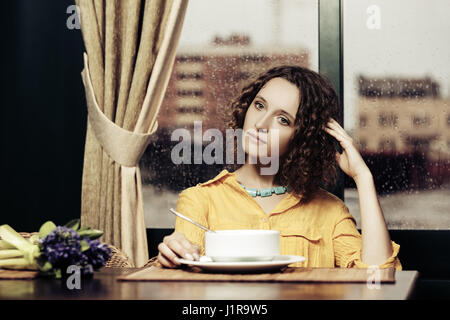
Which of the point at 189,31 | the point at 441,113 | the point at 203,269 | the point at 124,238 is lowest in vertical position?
the point at 124,238

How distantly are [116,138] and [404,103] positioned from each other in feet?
3.79

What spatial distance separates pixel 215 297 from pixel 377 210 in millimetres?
871

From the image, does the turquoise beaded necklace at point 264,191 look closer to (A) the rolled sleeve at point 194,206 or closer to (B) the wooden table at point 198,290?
(A) the rolled sleeve at point 194,206

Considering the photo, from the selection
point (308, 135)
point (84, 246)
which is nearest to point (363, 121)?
point (308, 135)

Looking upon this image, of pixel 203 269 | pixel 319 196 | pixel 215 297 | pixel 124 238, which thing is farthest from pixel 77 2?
pixel 215 297

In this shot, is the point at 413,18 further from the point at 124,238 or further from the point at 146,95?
the point at 124,238

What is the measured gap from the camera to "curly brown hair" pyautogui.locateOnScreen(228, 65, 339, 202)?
1.92 meters

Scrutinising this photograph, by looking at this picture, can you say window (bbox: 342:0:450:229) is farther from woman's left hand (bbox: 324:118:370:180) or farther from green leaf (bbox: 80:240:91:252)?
green leaf (bbox: 80:240:91:252)

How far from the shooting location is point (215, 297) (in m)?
0.97

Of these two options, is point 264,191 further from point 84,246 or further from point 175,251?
point 84,246

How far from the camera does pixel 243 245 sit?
3.93 feet

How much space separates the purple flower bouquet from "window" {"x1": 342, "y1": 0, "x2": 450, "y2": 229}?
1.47 meters

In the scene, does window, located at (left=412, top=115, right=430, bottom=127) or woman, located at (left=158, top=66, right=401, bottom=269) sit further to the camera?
window, located at (left=412, top=115, right=430, bottom=127)

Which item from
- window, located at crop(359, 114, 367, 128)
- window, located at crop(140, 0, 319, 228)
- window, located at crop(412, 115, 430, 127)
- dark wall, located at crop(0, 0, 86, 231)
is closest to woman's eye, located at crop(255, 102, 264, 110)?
window, located at crop(140, 0, 319, 228)
